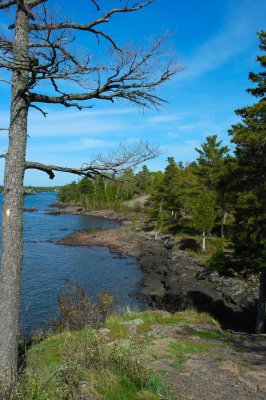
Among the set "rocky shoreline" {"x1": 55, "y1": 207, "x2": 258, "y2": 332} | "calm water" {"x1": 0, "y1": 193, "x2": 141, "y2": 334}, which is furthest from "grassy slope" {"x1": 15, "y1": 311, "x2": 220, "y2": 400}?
"rocky shoreline" {"x1": 55, "y1": 207, "x2": 258, "y2": 332}

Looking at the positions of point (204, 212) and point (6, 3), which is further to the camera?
point (204, 212)

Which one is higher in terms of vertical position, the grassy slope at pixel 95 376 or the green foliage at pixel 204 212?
the green foliage at pixel 204 212

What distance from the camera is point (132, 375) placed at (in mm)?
6699

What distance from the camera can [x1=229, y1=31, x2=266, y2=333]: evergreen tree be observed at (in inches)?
595

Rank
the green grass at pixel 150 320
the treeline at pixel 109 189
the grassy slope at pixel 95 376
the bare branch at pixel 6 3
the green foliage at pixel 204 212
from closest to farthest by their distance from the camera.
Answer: the grassy slope at pixel 95 376 < the bare branch at pixel 6 3 < the treeline at pixel 109 189 < the green grass at pixel 150 320 < the green foliage at pixel 204 212

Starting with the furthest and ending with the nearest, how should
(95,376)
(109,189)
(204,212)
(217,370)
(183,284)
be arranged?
(204,212) → (183,284) → (109,189) → (217,370) → (95,376)

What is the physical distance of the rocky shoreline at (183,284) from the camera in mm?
24219

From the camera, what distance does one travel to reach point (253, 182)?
53.5 ft

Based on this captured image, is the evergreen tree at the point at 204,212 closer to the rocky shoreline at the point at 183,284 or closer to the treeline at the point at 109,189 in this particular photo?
the rocky shoreline at the point at 183,284

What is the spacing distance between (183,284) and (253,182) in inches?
677

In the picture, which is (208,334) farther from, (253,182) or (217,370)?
(253,182)

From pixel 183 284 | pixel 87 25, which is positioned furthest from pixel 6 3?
pixel 183 284

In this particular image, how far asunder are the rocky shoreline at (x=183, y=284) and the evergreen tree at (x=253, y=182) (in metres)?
5.56

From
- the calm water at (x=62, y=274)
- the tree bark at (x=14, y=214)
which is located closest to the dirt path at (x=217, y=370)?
the tree bark at (x=14, y=214)
